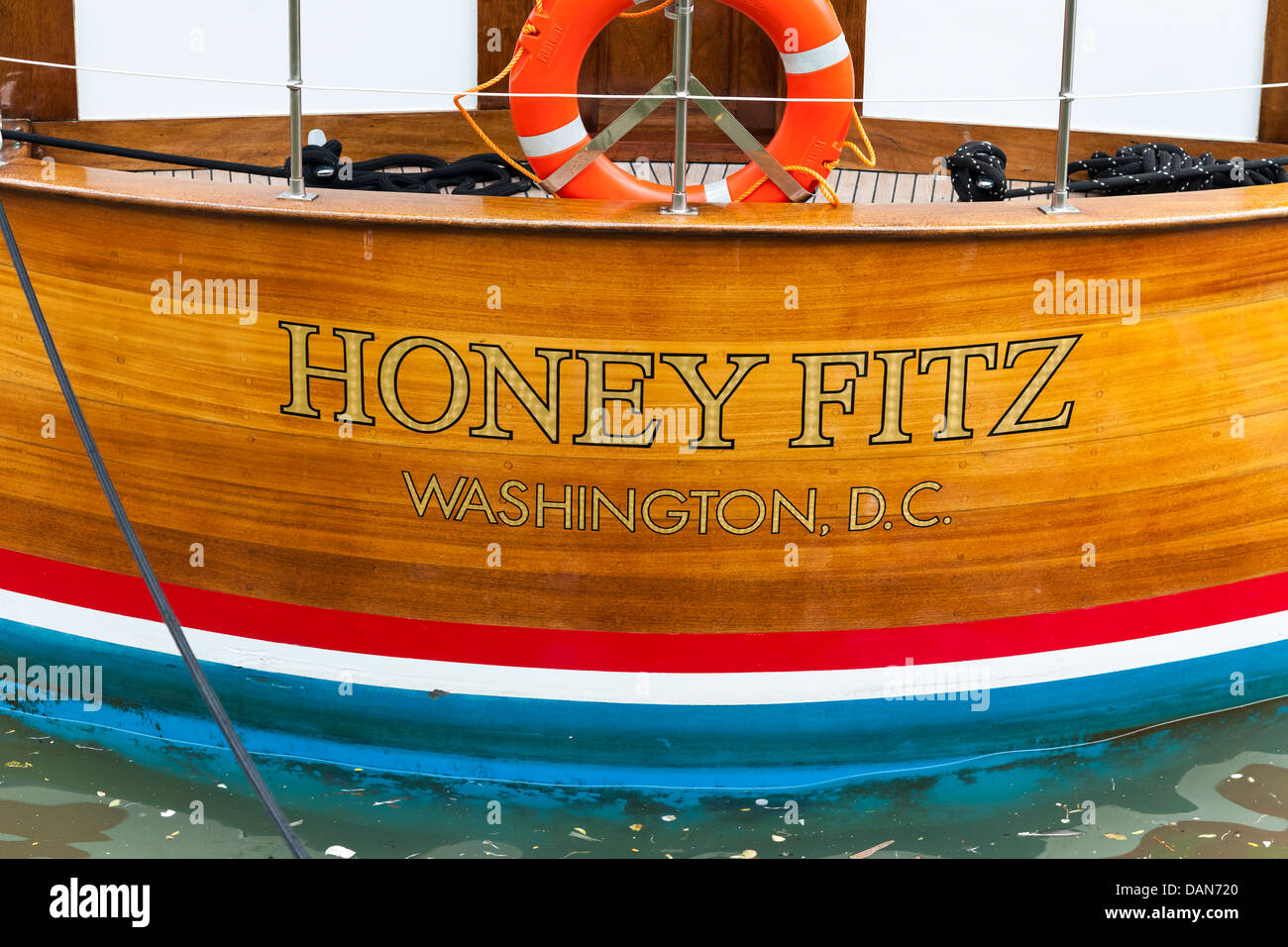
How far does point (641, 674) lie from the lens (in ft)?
11.2

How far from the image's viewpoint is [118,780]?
3.54 m

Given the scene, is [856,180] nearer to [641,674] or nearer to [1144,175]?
[1144,175]

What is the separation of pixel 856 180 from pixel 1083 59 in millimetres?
816

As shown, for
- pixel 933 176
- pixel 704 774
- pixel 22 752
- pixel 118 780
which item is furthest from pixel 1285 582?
pixel 22 752

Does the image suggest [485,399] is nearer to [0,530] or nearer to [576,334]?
[576,334]

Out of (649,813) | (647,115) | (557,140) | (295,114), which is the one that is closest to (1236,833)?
(649,813)

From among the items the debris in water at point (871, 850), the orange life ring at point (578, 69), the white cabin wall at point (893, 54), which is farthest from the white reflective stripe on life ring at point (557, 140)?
the debris in water at point (871, 850)

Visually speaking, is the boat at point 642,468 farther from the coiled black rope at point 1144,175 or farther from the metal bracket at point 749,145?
the coiled black rope at point 1144,175

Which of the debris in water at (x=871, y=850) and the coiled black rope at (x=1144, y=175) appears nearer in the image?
the debris in water at (x=871, y=850)

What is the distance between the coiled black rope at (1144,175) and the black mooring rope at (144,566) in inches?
89.2

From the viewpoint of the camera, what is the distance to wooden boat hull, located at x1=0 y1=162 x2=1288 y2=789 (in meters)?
3.21

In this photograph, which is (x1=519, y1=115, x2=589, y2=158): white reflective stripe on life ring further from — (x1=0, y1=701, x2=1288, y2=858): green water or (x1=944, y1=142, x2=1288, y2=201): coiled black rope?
(x1=0, y1=701, x2=1288, y2=858): green water

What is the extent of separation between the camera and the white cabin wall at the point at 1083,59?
4.58 meters

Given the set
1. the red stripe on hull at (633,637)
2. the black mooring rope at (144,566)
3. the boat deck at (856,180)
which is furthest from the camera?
the boat deck at (856,180)
